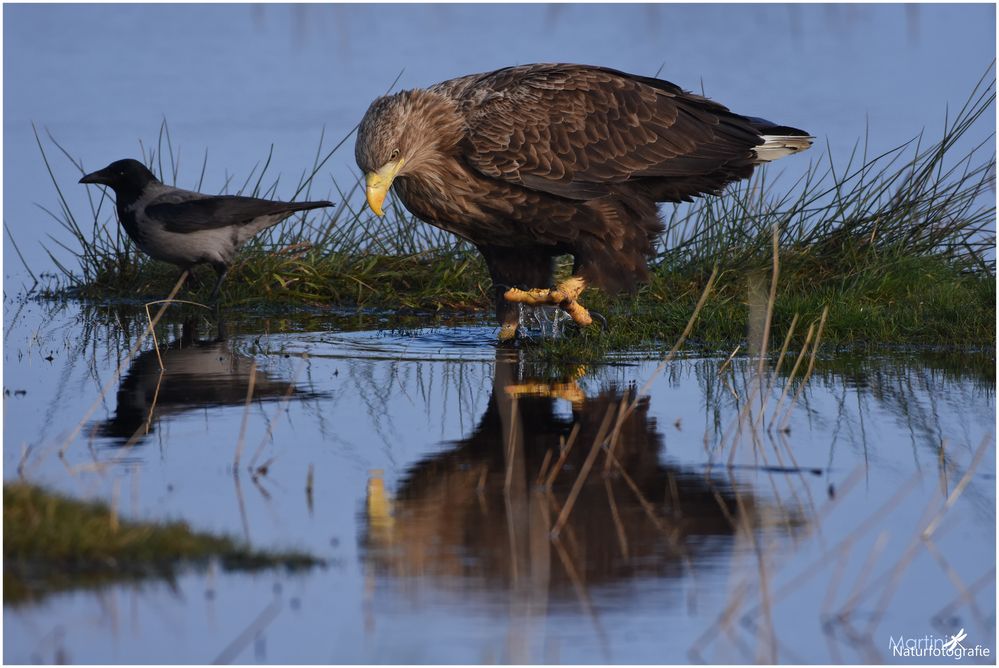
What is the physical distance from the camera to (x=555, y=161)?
29.1 feet

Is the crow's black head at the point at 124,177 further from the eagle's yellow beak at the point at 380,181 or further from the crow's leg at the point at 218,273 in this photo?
the eagle's yellow beak at the point at 380,181

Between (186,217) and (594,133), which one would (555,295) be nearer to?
(594,133)

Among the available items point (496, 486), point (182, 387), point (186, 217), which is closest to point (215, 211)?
point (186, 217)

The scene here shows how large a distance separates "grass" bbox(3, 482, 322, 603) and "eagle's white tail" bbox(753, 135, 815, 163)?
5872mm

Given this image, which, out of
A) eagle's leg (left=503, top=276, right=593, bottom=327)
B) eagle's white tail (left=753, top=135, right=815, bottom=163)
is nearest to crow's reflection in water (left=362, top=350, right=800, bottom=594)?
eagle's leg (left=503, top=276, right=593, bottom=327)

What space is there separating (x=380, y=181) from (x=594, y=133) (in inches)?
66.0

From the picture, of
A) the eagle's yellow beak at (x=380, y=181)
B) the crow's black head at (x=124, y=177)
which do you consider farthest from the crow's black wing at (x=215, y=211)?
the eagle's yellow beak at (x=380, y=181)

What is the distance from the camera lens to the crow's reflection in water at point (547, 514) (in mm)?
4582

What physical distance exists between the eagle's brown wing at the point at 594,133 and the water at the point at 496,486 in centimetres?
115

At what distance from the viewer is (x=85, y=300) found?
1164 cm

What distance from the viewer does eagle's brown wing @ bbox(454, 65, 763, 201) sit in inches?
345

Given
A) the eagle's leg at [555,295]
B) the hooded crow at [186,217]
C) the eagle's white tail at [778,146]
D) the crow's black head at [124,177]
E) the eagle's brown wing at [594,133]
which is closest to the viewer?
the eagle's brown wing at [594,133]

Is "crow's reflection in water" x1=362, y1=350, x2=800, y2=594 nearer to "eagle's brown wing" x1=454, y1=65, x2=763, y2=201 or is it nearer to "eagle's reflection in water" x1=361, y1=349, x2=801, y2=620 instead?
"eagle's reflection in water" x1=361, y1=349, x2=801, y2=620

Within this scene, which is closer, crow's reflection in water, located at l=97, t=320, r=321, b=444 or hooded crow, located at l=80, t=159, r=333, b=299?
crow's reflection in water, located at l=97, t=320, r=321, b=444
